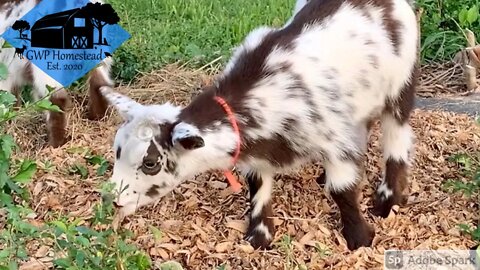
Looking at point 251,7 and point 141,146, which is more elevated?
Answer: point 141,146

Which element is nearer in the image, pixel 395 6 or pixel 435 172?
pixel 395 6

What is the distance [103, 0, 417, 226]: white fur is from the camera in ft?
12.5

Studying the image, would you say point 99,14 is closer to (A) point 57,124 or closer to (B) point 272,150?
(A) point 57,124

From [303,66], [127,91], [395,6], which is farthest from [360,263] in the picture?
[127,91]

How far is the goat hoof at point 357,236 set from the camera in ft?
13.9

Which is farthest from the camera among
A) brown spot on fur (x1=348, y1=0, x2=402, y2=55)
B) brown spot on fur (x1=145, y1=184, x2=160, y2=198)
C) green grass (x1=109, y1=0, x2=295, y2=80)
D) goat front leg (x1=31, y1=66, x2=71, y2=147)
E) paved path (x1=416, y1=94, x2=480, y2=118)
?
green grass (x1=109, y1=0, x2=295, y2=80)

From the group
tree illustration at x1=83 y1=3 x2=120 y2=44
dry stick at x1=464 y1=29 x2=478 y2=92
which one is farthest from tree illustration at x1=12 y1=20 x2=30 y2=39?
dry stick at x1=464 y1=29 x2=478 y2=92

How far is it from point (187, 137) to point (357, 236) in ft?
3.68

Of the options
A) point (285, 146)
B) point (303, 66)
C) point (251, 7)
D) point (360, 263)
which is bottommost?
point (251, 7)

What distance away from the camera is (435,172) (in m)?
4.92

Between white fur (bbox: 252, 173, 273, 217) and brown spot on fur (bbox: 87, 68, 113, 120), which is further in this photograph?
brown spot on fur (bbox: 87, 68, 113, 120)

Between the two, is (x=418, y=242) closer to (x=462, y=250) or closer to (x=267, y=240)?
(x=462, y=250)

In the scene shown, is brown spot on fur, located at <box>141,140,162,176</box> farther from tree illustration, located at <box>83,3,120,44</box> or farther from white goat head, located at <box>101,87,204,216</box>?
tree illustration, located at <box>83,3,120,44</box>

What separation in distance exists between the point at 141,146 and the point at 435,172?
6.44 feet
